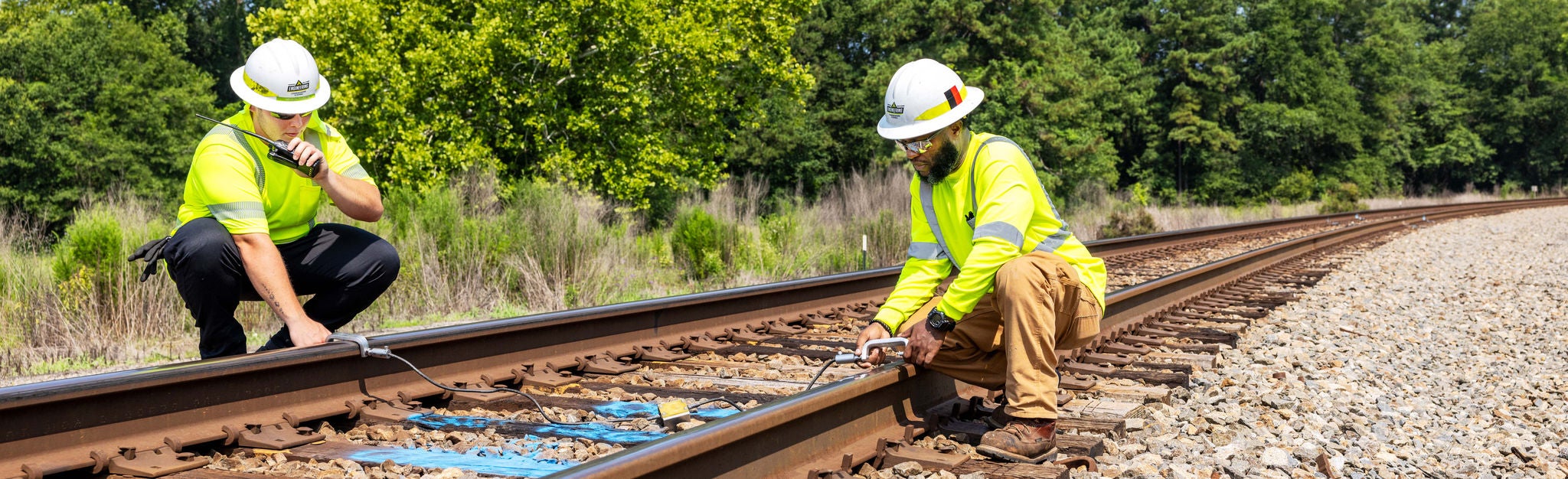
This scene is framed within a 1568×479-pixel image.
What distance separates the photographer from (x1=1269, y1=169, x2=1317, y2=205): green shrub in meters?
53.4

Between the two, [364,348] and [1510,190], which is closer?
[364,348]

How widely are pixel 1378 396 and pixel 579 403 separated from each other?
344 cm

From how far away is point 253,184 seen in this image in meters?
4.41

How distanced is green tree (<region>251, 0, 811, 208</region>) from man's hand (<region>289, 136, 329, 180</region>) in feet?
54.2

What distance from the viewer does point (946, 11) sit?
1569 inches

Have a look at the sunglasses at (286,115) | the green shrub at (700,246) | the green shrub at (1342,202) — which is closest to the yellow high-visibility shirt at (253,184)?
the sunglasses at (286,115)

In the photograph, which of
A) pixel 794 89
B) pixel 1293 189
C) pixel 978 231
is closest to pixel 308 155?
pixel 978 231

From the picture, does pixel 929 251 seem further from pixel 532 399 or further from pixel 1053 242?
pixel 532 399

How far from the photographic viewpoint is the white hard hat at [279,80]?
434 centimetres

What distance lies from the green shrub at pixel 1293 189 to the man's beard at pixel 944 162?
53.3 m

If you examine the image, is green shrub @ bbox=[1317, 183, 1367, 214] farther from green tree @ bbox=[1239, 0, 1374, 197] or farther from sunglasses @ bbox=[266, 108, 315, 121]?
sunglasses @ bbox=[266, 108, 315, 121]

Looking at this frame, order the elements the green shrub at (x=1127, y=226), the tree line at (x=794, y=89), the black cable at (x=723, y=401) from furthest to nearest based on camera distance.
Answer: the tree line at (x=794, y=89) < the green shrub at (x=1127, y=226) < the black cable at (x=723, y=401)

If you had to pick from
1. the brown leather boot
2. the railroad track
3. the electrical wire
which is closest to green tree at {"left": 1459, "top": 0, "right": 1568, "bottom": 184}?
the railroad track

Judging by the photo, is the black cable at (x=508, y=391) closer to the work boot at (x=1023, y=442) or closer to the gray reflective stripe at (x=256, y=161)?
the gray reflective stripe at (x=256, y=161)
